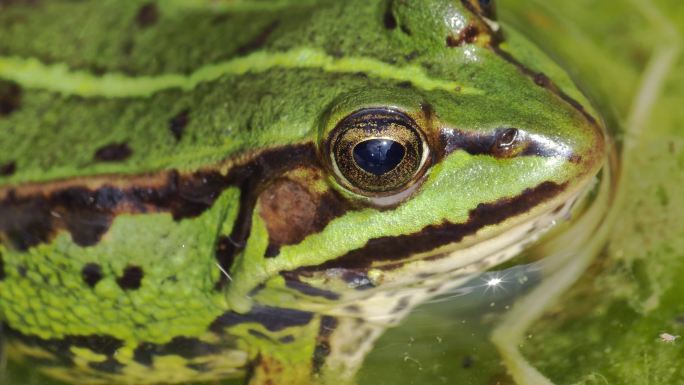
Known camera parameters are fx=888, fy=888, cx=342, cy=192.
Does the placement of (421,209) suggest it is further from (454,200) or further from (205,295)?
(205,295)

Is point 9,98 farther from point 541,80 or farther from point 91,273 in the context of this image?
point 541,80

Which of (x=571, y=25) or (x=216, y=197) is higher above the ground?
(x=571, y=25)

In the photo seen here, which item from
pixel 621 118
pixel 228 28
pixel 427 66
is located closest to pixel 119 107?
pixel 228 28

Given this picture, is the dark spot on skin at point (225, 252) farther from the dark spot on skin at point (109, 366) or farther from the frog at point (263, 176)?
the dark spot on skin at point (109, 366)

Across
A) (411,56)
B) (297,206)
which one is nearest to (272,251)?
(297,206)

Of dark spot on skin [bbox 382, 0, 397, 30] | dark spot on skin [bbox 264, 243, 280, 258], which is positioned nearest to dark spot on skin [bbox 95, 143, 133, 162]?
dark spot on skin [bbox 264, 243, 280, 258]

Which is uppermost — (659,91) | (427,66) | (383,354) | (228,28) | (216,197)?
(659,91)

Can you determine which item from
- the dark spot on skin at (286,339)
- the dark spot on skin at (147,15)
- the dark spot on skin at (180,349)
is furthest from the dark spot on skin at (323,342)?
the dark spot on skin at (147,15)
